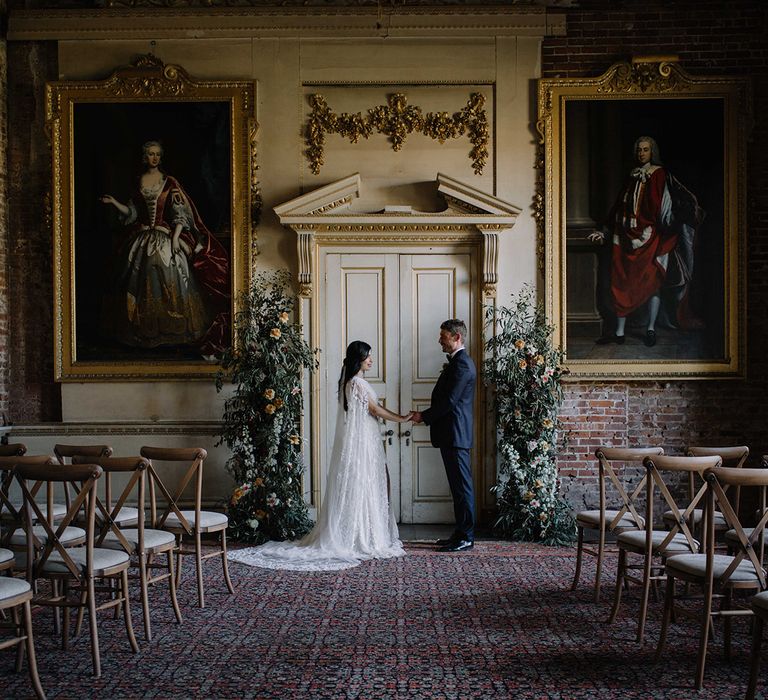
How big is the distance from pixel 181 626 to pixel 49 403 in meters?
4.29

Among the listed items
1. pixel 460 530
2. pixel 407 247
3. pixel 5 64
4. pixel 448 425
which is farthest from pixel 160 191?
pixel 460 530

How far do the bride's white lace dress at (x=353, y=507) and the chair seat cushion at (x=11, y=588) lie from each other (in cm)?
305

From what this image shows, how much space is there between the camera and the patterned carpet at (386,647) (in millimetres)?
3975

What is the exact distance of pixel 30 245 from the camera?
27.6 ft

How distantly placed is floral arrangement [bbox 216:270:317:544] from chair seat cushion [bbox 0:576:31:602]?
3660 mm

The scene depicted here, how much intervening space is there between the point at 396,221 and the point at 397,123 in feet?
3.51

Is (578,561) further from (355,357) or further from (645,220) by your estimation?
(645,220)

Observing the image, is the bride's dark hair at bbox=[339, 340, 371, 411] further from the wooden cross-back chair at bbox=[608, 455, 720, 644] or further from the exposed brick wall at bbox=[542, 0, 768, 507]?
the wooden cross-back chair at bbox=[608, 455, 720, 644]

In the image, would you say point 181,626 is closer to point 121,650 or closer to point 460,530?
point 121,650

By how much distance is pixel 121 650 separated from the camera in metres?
4.56

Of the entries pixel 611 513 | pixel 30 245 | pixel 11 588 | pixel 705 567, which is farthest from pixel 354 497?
pixel 30 245

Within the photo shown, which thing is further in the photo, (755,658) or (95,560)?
(95,560)

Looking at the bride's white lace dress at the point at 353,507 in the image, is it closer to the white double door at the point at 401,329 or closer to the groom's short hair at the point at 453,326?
the groom's short hair at the point at 453,326

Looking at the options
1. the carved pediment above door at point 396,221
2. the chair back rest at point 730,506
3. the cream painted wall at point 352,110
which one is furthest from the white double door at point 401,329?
the chair back rest at point 730,506
